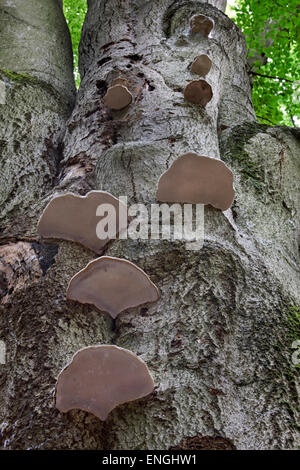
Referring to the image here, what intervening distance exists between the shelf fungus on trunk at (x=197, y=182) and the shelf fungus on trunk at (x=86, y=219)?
0.90 feet

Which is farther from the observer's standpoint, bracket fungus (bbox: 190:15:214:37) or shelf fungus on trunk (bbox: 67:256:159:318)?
bracket fungus (bbox: 190:15:214:37)

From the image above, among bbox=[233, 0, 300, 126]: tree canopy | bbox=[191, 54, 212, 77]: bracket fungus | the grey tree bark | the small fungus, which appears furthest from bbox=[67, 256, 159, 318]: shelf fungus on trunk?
bbox=[233, 0, 300, 126]: tree canopy

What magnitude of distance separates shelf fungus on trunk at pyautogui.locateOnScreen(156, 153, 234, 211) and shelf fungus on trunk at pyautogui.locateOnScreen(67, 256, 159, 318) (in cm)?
58

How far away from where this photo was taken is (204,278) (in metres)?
2.26

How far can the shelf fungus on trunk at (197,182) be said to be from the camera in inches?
95.7

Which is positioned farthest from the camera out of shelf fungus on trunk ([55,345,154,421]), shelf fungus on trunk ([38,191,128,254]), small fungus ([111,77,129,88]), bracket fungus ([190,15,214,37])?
bracket fungus ([190,15,214,37])

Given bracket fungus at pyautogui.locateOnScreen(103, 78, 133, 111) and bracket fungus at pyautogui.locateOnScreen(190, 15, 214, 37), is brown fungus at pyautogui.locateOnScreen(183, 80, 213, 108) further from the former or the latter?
bracket fungus at pyautogui.locateOnScreen(190, 15, 214, 37)

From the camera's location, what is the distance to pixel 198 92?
3.34m

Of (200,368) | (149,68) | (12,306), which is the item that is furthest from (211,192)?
(149,68)

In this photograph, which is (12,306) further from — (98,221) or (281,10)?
(281,10)

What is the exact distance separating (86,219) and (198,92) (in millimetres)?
1459

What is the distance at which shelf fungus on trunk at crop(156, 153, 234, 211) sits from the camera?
2.43 metres

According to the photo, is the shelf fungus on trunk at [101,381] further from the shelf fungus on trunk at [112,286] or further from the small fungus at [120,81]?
the small fungus at [120,81]
